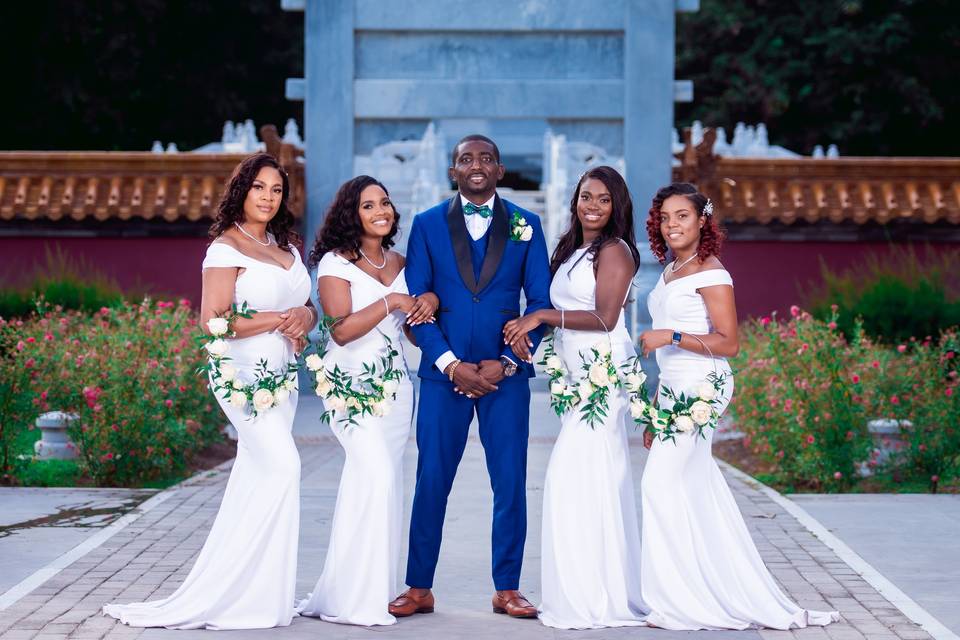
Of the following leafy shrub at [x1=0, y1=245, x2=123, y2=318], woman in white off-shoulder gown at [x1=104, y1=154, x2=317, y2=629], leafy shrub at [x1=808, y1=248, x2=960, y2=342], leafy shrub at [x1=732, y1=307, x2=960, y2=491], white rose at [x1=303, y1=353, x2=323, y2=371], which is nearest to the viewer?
woman in white off-shoulder gown at [x1=104, y1=154, x2=317, y2=629]

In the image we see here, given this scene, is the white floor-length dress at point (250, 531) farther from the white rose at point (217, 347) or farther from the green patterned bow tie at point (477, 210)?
the green patterned bow tie at point (477, 210)

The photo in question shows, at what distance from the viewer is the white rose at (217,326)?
667 cm

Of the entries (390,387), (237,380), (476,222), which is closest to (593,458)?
(390,387)

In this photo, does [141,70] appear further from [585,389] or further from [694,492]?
[694,492]

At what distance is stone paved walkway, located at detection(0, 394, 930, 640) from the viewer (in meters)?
6.54

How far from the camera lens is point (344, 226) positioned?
689cm

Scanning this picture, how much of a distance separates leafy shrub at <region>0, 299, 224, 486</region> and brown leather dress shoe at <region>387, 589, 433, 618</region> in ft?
15.7

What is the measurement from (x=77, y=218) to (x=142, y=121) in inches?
535

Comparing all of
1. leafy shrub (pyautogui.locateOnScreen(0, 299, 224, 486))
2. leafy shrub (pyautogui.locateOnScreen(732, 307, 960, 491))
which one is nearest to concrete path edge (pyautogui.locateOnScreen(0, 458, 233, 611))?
leafy shrub (pyautogui.locateOnScreen(0, 299, 224, 486))

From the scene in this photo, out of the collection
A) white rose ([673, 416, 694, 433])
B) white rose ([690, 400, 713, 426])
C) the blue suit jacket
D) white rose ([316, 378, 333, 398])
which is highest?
the blue suit jacket

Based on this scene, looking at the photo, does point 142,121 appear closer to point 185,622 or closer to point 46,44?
point 46,44

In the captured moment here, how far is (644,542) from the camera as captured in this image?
682 centimetres

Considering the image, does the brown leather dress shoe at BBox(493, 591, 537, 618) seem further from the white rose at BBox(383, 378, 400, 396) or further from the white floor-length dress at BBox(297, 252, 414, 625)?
the white rose at BBox(383, 378, 400, 396)

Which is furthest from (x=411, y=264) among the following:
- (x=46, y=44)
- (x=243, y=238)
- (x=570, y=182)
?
(x=46, y=44)
